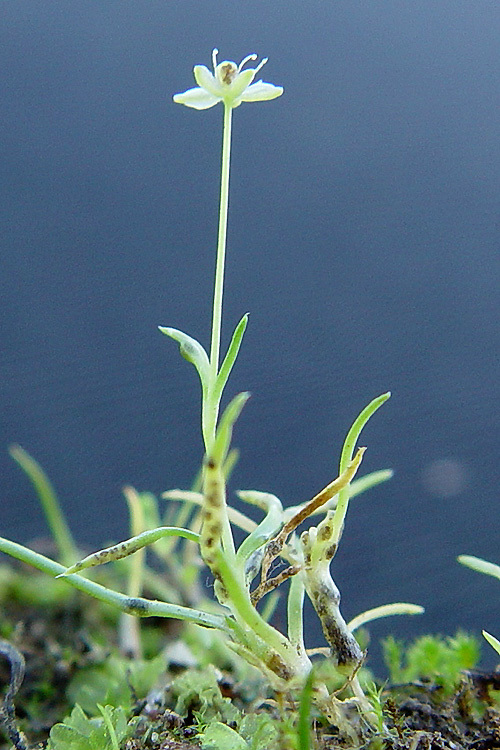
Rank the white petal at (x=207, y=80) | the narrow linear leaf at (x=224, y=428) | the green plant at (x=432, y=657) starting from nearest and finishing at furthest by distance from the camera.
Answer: the narrow linear leaf at (x=224, y=428)
the white petal at (x=207, y=80)
the green plant at (x=432, y=657)

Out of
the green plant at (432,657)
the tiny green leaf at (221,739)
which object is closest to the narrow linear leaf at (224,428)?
the tiny green leaf at (221,739)

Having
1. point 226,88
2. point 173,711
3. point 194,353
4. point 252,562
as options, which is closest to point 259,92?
point 226,88

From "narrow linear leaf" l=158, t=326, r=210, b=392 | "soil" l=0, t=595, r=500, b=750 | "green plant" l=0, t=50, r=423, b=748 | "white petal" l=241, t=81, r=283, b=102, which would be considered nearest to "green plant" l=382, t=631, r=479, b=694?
"soil" l=0, t=595, r=500, b=750

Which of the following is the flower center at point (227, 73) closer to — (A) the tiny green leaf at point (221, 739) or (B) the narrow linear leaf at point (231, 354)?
(B) the narrow linear leaf at point (231, 354)

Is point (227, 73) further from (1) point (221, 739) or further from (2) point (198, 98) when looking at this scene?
(1) point (221, 739)

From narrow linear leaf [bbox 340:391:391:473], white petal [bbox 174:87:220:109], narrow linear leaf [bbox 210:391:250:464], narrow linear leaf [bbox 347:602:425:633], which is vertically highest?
white petal [bbox 174:87:220:109]

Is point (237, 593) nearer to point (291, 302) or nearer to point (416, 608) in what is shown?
point (416, 608)

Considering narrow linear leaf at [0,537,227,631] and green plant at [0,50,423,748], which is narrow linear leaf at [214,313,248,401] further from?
narrow linear leaf at [0,537,227,631]
